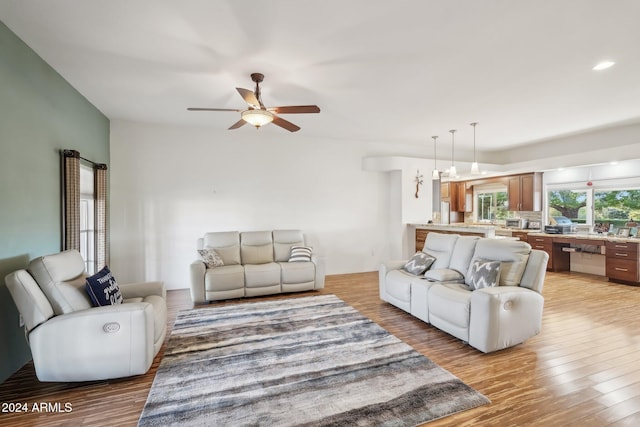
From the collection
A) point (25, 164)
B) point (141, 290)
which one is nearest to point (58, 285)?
point (141, 290)

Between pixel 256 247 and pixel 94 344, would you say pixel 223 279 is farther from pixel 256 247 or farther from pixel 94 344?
pixel 94 344

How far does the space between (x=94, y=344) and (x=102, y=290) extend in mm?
494

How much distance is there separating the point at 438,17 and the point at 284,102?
2.32 metres

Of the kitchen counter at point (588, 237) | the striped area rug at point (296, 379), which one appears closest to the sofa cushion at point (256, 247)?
the striped area rug at point (296, 379)

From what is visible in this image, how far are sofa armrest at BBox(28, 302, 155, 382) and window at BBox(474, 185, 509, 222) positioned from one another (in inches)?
334

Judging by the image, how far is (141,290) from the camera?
3096 millimetres

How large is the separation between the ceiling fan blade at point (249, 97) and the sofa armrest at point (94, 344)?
2.02 metres

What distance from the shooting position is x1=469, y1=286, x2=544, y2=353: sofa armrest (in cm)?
267

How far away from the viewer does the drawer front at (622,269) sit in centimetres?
514

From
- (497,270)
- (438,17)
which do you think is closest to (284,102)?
(438,17)

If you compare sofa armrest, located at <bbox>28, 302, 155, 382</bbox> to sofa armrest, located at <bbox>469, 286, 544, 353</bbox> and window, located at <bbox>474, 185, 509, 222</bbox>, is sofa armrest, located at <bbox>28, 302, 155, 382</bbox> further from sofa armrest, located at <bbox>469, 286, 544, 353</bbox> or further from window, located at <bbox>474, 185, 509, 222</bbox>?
window, located at <bbox>474, 185, 509, 222</bbox>

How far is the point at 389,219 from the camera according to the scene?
6.64 metres

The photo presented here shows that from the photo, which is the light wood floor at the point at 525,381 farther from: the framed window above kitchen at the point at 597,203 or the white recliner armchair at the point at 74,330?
the framed window above kitchen at the point at 597,203

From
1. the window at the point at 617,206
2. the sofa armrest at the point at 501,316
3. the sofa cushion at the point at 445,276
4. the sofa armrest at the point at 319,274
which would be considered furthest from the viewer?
the window at the point at 617,206
